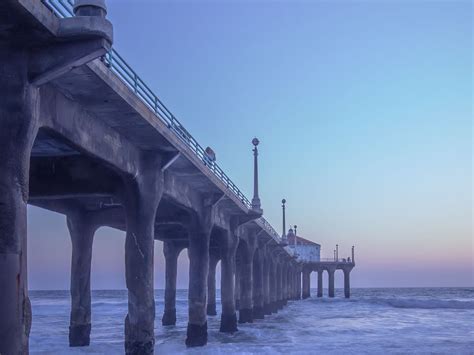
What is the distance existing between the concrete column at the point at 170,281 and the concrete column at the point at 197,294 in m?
17.9

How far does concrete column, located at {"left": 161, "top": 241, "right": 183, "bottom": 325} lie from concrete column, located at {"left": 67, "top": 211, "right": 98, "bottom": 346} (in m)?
17.9

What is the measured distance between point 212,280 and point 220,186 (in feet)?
84.7

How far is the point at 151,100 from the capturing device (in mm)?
17266

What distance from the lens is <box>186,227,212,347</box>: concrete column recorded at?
2698 centimetres

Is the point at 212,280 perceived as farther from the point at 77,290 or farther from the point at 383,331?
the point at 77,290

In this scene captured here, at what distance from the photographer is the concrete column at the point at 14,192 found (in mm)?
10586

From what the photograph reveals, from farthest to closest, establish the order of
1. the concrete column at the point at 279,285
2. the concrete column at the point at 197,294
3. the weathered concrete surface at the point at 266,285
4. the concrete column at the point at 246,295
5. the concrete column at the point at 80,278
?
the concrete column at the point at 279,285 → the weathered concrete surface at the point at 266,285 → the concrete column at the point at 246,295 → the concrete column at the point at 197,294 → the concrete column at the point at 80,278

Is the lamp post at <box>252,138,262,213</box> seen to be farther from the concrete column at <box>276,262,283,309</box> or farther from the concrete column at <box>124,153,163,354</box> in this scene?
the concrete column at <box>276,262,283,309</box>

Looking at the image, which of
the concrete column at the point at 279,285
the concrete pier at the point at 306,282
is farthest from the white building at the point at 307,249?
the concrete column at the point at 279,285

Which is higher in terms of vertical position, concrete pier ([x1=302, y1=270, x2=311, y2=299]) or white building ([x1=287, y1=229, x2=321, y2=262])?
white building ([x1=287, y1=229, x2=321, y2=262])

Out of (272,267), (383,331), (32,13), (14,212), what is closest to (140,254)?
(14,212)

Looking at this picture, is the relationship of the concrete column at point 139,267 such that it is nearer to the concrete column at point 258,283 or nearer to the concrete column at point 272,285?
the concrete column at point 258,283

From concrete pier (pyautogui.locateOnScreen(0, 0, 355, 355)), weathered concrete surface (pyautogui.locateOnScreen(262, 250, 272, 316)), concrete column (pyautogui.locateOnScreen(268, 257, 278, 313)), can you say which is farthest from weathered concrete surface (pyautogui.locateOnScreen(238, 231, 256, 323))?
concrete column (pyautogui.locateOnScreen(268, 257, 278, 313))

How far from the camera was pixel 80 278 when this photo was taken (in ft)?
86.5
